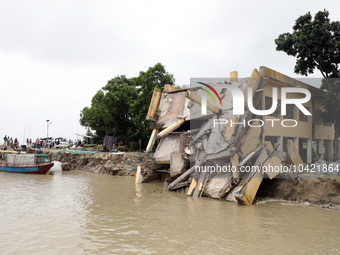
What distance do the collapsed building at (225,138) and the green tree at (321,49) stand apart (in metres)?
1.44

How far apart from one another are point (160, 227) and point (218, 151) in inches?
204

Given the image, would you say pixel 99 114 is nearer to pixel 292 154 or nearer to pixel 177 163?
pixel 177 163

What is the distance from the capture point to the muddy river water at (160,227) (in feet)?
20.5

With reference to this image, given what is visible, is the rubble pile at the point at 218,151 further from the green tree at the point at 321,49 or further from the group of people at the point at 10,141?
the group of people at the point at 10,141

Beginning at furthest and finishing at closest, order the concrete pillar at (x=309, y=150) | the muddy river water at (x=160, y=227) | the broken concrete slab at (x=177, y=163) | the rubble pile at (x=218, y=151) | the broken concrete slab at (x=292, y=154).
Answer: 1. the concrete pillar at (x=309, y=150)
2. the broken concrete slab at (x=292, y=154)
3. the broken concrete slab at (x=177, y=163)
4. the rubble pile at (x=218, y=151)
5. the muddy river water at (x=160, y=227)

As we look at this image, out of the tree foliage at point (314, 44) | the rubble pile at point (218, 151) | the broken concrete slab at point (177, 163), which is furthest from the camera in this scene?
the tree foliage at point (314, 44)

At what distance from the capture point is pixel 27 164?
23.9 metres

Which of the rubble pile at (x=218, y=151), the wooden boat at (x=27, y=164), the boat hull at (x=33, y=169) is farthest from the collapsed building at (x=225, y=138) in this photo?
the wooden boat at (x=27, y=164)

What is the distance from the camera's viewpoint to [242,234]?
7219 millimetres

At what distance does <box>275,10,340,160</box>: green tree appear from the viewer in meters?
17.3

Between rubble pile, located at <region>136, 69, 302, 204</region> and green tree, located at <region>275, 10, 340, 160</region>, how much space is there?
5786 millimetres

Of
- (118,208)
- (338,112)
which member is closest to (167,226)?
(118,208)

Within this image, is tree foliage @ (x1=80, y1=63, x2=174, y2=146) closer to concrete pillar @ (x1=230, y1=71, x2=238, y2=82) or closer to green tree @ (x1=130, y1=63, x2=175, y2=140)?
green tree @ (x1=130, y1=63, x2=175, y2=140)

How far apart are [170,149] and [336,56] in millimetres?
12039
